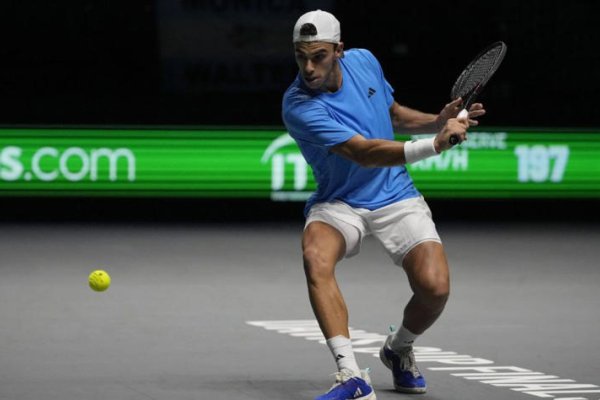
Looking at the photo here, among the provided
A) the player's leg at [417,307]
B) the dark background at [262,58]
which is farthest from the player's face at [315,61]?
the dark background at [262,58]

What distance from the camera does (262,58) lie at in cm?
1616

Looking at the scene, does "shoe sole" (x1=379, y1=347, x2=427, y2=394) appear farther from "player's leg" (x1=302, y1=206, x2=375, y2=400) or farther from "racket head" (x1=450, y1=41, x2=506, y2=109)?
"racket head" (x1=450, y1=41, x2=506, y2=109)

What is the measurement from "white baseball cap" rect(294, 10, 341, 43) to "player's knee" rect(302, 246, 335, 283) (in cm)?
91

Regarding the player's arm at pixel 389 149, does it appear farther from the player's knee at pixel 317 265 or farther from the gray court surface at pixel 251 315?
the gray court surface at pixel 251 315

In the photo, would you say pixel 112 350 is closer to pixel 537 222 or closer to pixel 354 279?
pixel 354 279

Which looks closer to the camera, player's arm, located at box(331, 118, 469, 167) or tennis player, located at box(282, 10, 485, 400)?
player's arm, located at box(331, 118, 469, 167)

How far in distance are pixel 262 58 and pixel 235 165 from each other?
1.63 meters

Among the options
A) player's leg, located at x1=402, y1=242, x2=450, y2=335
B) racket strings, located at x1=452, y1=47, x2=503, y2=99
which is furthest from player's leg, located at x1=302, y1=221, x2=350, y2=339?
racket strings, located at x1=452, y1=47, x2=503, y2=99

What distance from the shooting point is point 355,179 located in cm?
685

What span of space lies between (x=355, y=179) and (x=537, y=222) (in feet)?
29.9

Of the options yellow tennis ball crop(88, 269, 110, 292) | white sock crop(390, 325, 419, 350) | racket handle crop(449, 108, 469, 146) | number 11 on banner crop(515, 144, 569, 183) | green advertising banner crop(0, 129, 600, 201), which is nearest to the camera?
racket handle crop(449, 108, 469, 146)

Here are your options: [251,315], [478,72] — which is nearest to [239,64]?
[251,315]

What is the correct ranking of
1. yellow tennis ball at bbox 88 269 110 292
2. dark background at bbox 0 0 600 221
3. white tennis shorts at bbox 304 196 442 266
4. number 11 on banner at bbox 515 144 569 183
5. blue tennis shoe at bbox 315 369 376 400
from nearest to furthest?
blue tennis shoe at bbox 315 369 376 400, white tennis shorts at bbox 304 196 442 266, yellow tennis ball at bbox 88 269 110 292, number 11 on banner at bbox 515 144 569 183, dark background at bbox 0 0 600 221

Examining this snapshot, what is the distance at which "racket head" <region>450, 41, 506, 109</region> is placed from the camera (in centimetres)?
666
